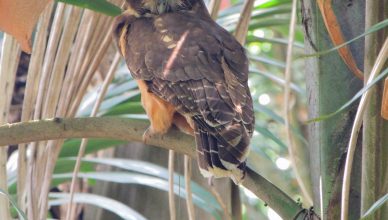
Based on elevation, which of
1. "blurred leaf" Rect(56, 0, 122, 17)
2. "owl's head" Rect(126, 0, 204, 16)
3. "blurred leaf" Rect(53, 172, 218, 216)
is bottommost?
"blurred leaf" Rect(56, 0, 122, 17)

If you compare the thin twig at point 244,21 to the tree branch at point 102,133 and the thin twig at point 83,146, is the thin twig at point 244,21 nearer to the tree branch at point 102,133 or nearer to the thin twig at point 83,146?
the thin twig at point 83,146

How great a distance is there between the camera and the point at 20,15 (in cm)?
158

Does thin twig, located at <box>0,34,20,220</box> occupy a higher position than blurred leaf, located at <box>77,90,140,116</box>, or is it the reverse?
blurred leaf, located at <box>77,90,140,116</box>

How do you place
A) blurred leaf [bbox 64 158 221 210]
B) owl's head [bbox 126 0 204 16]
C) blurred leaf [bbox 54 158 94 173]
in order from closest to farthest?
blurred leaf [bbox 64 158 221 210]
blurred leaf [bbox 54 158 94 173]
owl's head [bbox 126 0 204 16]

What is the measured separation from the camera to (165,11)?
2828 millimetres

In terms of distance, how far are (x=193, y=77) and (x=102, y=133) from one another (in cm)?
63

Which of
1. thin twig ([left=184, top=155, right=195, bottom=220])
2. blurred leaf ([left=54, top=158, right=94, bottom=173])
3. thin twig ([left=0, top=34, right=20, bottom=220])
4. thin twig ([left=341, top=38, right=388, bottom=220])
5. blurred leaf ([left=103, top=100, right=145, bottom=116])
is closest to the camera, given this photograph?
thin twig ([left=341, top=38, right=388, bottom=220])

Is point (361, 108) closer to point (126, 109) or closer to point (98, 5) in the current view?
point (98, 5)

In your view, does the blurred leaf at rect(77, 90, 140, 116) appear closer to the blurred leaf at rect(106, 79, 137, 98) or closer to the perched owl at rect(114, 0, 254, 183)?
the blurred leaf at rect(106, 79, 137, 98)

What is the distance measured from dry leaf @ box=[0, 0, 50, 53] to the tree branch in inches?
6.7

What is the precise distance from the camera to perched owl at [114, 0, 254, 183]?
185 centimetres

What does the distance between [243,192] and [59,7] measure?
2594 millimetres

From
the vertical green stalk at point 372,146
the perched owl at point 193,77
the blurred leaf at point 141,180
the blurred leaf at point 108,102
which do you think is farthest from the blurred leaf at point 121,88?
the vertical green stalk at point 372,146

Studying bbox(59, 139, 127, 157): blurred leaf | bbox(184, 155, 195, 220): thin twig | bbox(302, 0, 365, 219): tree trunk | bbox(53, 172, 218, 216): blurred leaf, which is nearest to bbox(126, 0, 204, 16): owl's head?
bbox(59, 139, 127, 157): blurred leaf
